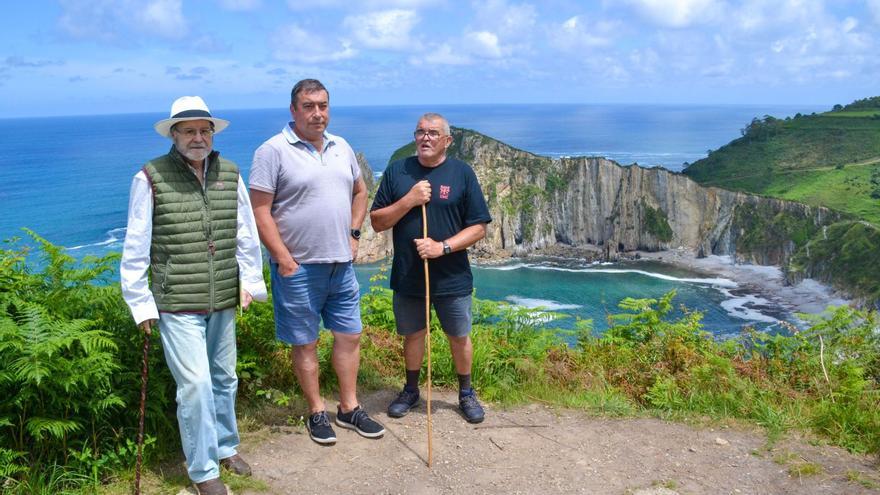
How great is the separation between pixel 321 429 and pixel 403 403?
80cm

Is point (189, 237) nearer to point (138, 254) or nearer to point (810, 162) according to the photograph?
point (138, 254)

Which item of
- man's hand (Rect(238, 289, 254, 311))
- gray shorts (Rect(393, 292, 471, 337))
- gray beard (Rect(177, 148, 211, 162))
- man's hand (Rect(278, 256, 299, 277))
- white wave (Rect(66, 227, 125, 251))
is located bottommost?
white wave (Rect(66, 227, 125, 251))

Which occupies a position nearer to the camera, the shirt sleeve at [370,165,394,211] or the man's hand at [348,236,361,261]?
the man's hand at [348,236,361,261]

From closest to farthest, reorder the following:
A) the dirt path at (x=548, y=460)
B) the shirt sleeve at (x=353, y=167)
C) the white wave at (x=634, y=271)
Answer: the dirt path at (x=548, y=460), the shirt sleeve at (x=353, y=167), the white wave at (x=634, y=271)

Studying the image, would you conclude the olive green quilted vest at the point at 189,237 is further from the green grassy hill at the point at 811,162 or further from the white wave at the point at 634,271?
the green grassy hill at the point at 811,162

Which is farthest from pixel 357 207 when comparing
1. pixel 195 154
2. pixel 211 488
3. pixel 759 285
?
pixel 759 285

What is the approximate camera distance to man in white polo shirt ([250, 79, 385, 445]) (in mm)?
4453

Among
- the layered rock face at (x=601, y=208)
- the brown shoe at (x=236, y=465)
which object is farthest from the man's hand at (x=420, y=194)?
the layered rock face at (x=601, y=208)

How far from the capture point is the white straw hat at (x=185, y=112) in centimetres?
381

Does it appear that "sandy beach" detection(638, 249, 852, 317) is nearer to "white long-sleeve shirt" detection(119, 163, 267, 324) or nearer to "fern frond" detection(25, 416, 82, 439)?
"white long-sleeve shirt" detection(119, 163, 267, 324)

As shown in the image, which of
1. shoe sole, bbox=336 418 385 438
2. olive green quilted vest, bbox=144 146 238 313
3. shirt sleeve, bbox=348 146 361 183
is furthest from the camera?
shoe sole, bbox=336 418 385 438

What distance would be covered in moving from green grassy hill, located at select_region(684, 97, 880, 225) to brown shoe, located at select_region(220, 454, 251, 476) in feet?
320

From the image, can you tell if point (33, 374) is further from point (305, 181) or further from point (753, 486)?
point (753, 486)

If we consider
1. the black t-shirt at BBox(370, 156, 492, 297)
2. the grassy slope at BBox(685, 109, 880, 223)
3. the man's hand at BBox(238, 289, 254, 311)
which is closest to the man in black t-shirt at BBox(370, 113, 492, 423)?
the black t-shirt at BBox(370, 156, 492, 297)
